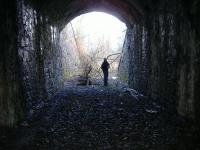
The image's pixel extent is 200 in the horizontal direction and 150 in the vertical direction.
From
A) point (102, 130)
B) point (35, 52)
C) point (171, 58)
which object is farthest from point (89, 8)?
point (102, 130)

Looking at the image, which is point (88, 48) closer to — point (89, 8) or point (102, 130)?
point (89, 8)

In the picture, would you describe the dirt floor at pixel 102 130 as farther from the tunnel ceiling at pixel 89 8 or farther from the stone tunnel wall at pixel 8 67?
the tunnel ceiling at pixel 89 8

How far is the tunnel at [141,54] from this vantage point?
24.8 feet

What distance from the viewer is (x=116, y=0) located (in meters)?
15.2

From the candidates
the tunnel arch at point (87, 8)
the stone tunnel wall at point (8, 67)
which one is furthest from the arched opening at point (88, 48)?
the stone tunnel wall at point (8, 67)

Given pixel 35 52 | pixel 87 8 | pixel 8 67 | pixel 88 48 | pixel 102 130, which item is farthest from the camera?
pixel 88 48

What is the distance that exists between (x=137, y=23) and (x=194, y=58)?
27.0ft

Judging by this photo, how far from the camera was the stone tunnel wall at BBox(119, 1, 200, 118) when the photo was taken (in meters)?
7.61

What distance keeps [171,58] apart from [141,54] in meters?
5.26

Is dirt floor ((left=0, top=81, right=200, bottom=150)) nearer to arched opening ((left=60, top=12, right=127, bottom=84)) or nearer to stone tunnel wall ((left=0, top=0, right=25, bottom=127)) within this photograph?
stone tunnel wall ((left=0, top=0, right=25, bottom=127))

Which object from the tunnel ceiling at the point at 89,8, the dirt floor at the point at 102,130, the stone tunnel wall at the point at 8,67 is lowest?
the dirt floor at the point at 102,130

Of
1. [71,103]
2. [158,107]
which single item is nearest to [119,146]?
[158,107]

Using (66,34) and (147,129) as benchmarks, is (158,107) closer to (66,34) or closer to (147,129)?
(147,129)

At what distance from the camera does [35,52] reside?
10375mm
